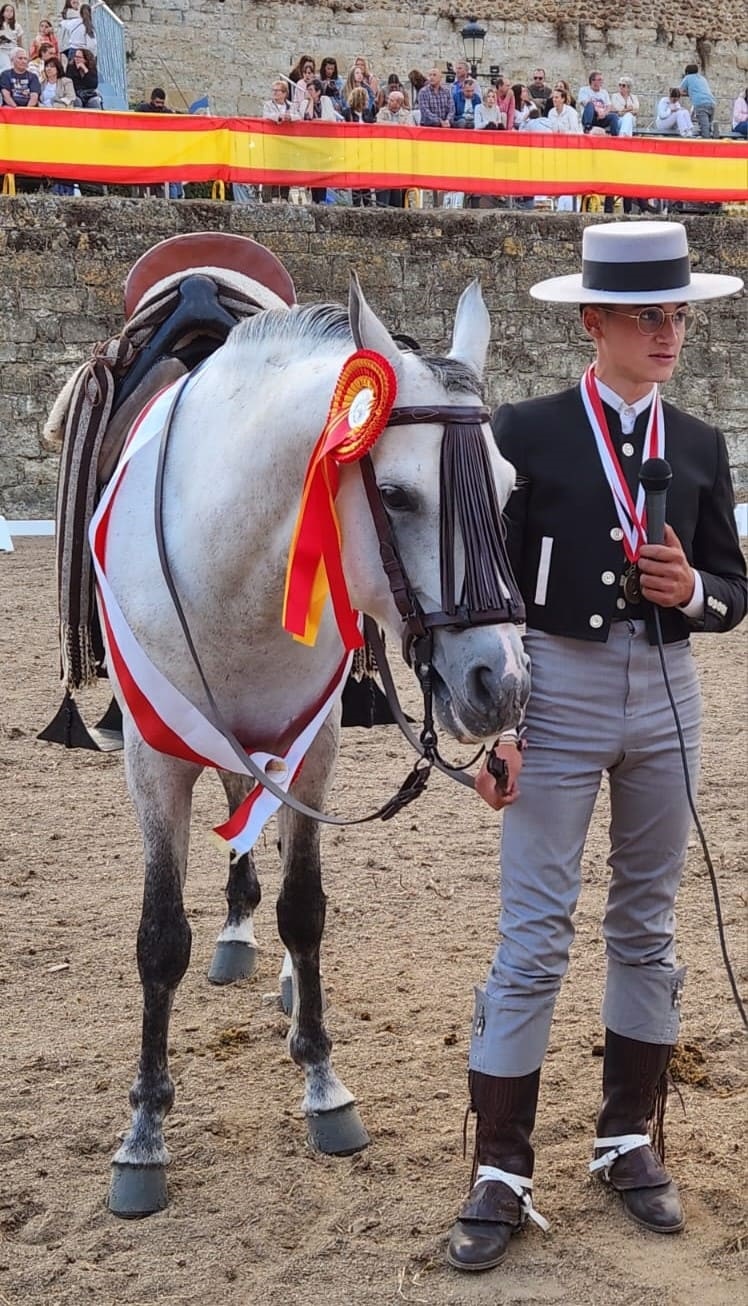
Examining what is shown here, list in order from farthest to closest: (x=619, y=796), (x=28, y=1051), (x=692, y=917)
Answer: (x=692, y=917) < (x=28, y=1051) < (x=619, y=796)

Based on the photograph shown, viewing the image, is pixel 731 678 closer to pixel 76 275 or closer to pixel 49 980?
pixel 49 980

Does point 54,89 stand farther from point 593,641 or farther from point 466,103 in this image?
point 593,641

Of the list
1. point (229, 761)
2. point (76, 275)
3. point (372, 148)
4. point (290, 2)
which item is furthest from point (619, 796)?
point (290, 2)

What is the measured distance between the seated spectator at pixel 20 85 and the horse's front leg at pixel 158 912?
1132 cm

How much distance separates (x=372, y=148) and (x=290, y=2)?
11.2 metres

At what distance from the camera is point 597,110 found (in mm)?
17922

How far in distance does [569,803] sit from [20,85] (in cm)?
1223

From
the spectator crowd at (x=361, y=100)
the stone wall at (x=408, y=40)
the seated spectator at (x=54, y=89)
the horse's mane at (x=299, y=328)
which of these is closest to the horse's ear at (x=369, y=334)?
the horse's mane at (x=299, y=328)

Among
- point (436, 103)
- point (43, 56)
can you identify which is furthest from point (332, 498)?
point (436, 103)

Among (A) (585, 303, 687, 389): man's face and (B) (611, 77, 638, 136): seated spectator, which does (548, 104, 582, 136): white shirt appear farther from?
(A) (585, 303, 687, 389): man's face

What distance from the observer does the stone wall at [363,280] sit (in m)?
11.5

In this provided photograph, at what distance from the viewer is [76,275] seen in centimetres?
1150

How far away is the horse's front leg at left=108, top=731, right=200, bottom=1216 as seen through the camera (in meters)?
3.23

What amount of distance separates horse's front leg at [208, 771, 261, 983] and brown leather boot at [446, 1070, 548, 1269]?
4.94 ft
